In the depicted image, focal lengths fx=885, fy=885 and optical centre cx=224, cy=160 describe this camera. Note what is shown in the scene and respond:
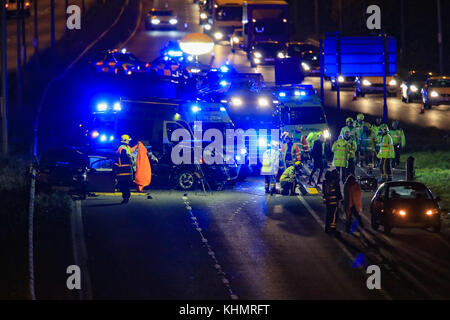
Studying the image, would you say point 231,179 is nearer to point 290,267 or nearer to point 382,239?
point 382,239

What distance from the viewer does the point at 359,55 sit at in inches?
1340

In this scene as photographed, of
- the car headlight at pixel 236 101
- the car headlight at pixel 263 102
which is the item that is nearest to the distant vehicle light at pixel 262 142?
the car headlight at pixel 263 102

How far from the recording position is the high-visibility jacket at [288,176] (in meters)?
23.8

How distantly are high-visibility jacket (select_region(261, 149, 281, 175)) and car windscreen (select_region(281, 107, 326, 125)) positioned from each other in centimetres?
763

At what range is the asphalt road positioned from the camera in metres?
14.0

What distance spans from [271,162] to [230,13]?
3931 centimetres

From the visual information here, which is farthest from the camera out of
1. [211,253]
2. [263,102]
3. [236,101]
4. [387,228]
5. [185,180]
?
[236,101]

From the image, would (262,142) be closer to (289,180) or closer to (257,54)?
(289,180)

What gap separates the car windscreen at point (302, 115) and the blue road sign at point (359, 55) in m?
3.16

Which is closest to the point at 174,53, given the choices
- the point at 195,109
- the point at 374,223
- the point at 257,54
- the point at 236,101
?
the point at 257,54

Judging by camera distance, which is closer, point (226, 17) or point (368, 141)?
point (368, 141)

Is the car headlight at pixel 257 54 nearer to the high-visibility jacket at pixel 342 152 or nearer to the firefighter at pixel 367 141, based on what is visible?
the firefighter at pixel 367 141

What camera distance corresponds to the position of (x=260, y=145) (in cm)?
2848
